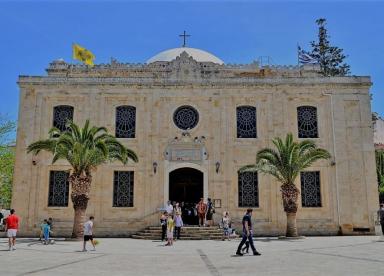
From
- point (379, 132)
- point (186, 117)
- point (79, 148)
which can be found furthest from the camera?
point (379, 132)

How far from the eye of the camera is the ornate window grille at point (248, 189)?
21078 millimetres

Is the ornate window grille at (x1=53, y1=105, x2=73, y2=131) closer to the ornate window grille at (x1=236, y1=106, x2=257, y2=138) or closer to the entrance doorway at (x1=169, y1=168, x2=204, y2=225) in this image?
the entrance doorway at (x1=169, y1=168, x2=204, y2=225)

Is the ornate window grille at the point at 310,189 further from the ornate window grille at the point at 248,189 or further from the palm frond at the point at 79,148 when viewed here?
the palm frond at the point at 79,148

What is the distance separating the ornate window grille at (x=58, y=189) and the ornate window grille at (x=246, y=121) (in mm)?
9208

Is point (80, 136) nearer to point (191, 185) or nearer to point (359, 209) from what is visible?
point (191, 185)

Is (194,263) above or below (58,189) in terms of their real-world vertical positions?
below

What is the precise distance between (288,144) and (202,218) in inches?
208

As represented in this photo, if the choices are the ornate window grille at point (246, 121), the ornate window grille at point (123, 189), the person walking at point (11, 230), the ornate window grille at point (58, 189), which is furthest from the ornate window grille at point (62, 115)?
the ornate window grille at point (246, 121)

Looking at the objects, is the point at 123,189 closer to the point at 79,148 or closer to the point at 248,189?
the point at 79,148

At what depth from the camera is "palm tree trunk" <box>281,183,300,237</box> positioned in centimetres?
1884

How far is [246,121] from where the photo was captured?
22.1 m

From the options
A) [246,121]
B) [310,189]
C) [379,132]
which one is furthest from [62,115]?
[379,132]

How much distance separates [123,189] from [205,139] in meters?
4.90

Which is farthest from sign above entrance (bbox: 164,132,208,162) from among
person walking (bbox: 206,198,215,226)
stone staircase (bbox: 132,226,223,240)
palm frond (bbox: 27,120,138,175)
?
palm frond (bbox: 27,120,138,175)
